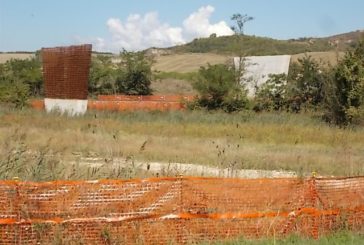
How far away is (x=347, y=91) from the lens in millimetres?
33969

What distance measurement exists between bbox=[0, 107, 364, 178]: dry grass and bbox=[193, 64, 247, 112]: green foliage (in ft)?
18.8

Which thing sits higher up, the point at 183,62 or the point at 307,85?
the point at 183,62

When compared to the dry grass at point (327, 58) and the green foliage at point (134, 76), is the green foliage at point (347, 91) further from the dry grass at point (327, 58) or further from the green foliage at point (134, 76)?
the green foliage at point (134, 76)

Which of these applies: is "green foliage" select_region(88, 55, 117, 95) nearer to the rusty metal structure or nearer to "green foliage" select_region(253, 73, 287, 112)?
the rusty metal structure

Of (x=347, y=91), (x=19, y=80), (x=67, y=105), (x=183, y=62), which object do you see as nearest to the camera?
(x=347, y=91)

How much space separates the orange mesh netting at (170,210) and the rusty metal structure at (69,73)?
2996 cm

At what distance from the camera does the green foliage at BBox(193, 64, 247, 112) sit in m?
41.7

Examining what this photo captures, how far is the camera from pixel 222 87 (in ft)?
140

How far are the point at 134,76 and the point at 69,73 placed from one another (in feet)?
66.8

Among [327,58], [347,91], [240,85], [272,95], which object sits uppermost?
[327,58]

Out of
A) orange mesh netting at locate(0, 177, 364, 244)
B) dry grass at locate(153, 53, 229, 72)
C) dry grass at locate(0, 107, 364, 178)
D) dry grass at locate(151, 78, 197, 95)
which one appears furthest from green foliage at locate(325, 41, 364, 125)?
dry grass at locate(153, 53, 229, 72)

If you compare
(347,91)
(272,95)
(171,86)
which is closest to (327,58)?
(272,95)

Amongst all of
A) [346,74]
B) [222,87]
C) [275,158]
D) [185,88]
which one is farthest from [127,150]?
[185,88]

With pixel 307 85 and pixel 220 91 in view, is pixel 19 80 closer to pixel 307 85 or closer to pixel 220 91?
pixel 220 91
